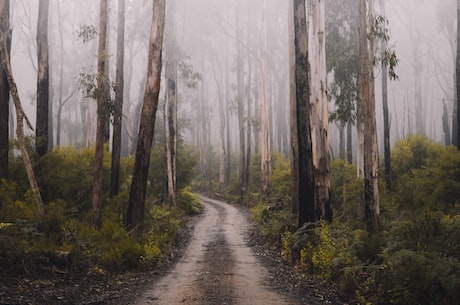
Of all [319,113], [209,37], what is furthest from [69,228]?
[209,37]

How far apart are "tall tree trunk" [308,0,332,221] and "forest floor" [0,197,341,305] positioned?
7.32ft

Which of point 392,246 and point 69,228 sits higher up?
point 392,246

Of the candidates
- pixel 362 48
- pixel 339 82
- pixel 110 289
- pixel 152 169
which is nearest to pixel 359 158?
pixel 339 82

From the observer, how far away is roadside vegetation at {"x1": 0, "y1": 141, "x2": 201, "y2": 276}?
25.7 feet

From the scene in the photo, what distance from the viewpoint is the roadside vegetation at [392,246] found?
18.7 feet

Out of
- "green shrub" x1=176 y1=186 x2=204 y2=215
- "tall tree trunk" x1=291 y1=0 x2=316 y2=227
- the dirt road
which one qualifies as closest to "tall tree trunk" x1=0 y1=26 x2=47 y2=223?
the dirt road

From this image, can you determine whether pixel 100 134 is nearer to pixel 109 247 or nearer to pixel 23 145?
pixel 23 145

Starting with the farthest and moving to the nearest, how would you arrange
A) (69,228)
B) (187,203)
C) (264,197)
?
(264,197) < (187,203) < (69,228)

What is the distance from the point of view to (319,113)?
511 inches

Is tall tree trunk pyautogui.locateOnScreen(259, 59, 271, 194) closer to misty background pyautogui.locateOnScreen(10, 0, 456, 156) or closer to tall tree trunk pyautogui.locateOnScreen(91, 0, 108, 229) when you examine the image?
misty background pyautogui.locateOnScreen(10, 0, 456, 156)

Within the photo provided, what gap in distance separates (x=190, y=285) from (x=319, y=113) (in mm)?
7056

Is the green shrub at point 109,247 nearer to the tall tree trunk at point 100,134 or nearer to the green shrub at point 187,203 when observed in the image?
the tall tree trunk at point 100,134

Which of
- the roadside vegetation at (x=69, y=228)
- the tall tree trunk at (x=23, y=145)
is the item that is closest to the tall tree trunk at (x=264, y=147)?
the roadside vegetation at (x=69, y=228)

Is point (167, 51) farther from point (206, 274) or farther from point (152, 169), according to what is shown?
point (206, 274)
